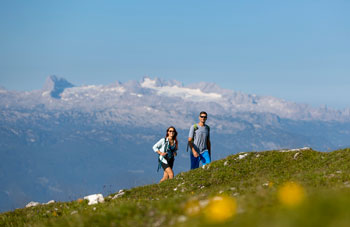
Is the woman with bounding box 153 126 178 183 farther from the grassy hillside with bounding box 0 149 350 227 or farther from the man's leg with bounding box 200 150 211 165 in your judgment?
the man's leg with bounding box 200 150 211 165

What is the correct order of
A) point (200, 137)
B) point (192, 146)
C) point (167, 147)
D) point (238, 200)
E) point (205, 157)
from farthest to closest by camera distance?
point (205, 157), point (192, 146), point (200, 137), point (167, 147), point (238, 200)

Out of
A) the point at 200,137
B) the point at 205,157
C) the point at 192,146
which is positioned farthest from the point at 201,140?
the point at 205,157

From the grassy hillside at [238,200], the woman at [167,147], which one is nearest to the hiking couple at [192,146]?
the woman at [167,147]

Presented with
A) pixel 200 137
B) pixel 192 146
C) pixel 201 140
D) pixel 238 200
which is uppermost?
pixel 200 137

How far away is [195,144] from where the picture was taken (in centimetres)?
2531

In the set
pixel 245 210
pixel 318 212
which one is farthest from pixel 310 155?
pixel 318 212

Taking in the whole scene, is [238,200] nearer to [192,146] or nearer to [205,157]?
[192,146]

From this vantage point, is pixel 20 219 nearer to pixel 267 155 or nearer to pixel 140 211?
pixel 140 211

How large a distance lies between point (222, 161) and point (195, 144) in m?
2.23

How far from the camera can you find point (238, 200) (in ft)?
26.2

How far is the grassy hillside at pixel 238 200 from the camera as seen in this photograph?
5.23 metres

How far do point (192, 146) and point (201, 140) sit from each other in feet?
2.34

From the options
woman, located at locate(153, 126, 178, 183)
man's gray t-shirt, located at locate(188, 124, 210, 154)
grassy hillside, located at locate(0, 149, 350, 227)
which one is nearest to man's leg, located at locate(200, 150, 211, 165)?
man's gray t-shirt, located at locate(188, 124, 210, 154)

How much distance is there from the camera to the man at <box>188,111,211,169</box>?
25109 millimetres
